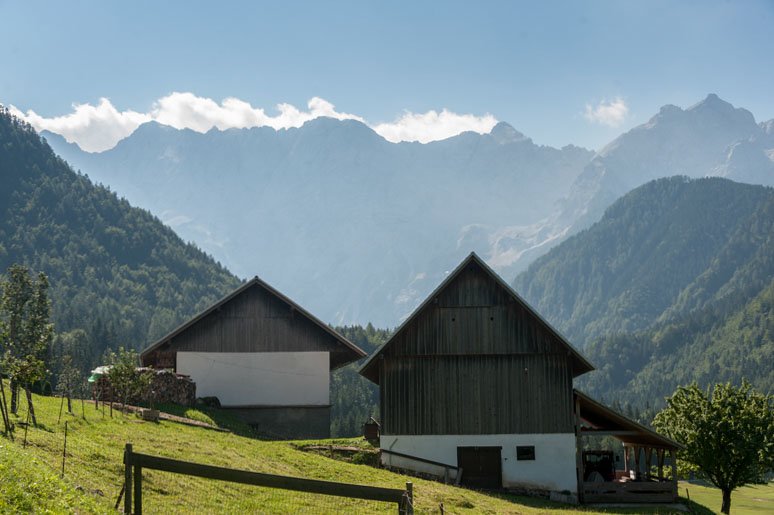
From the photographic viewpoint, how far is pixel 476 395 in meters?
Answer: 43.2

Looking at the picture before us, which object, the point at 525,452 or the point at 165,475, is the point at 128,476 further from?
the point at 525,452

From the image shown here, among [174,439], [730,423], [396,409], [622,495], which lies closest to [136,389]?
[174,439]

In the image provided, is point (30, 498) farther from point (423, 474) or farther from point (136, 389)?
point (423, 474)

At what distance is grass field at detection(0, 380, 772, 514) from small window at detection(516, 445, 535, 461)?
275cm

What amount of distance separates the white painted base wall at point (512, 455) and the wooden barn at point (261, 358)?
12.1 m

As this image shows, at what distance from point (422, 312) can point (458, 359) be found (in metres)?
3.00

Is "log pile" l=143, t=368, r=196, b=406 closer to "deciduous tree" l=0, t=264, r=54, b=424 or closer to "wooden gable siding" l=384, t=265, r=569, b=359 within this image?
"deciduous tree" l=0, t=264, r=54, b=424

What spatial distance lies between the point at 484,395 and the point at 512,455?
10.6 ft

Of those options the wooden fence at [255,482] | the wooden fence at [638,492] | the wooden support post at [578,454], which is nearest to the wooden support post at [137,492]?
the wooden fence at [255,482]

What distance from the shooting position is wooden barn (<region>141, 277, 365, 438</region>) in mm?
53188

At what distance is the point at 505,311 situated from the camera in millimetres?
43625

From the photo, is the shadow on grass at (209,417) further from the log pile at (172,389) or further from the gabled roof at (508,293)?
the gabled roof at (508,293)

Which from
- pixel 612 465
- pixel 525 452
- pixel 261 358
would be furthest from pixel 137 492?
pixel 261 358

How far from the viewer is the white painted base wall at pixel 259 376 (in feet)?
174
